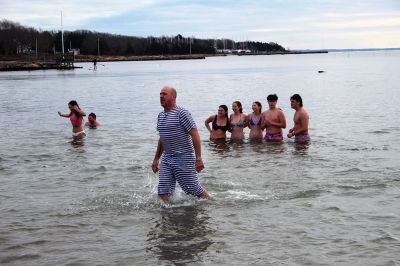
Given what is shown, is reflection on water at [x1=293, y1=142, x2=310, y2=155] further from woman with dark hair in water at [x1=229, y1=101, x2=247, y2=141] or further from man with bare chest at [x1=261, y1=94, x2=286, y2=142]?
woman with dark hair in water at [x1=229, y1=101, x2=247, y2=141]

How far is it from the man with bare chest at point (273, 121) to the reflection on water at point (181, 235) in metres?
6.79

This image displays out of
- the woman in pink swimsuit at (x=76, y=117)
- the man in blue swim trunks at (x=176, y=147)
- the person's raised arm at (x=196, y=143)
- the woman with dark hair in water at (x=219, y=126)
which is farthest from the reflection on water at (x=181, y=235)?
the woman in pink swimsuit at (x=76, y=117)

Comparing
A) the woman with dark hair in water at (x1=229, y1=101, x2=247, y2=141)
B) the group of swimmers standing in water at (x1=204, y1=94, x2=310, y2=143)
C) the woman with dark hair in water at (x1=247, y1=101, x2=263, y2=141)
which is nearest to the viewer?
the group of swimmers standing in water at (x1=204, y1=94, x2=310, y2=143)

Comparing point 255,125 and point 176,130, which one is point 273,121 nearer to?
point 255,125

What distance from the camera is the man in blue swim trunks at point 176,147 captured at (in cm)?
770

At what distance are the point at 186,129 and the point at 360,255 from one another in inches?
106

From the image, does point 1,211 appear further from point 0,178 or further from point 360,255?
point 360,255

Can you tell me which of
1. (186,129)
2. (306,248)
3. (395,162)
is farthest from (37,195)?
(395,162)


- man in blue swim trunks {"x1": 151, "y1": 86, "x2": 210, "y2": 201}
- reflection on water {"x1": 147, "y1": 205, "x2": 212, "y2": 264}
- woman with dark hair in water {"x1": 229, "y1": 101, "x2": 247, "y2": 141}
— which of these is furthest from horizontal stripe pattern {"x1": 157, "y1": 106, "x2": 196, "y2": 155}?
woman with dark hair in water {"x1": 229, "y1": 101, "x2": 247, "y2": 141}

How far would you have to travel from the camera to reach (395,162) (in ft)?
42.1

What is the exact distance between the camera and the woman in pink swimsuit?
672 inches

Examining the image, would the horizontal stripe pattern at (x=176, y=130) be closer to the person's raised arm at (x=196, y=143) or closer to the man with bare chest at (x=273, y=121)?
the person's raised arm at (x=196, y=143)

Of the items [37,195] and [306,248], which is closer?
[306,248]

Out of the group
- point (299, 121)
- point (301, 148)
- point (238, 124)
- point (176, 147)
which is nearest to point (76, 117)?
point (238, 124)
